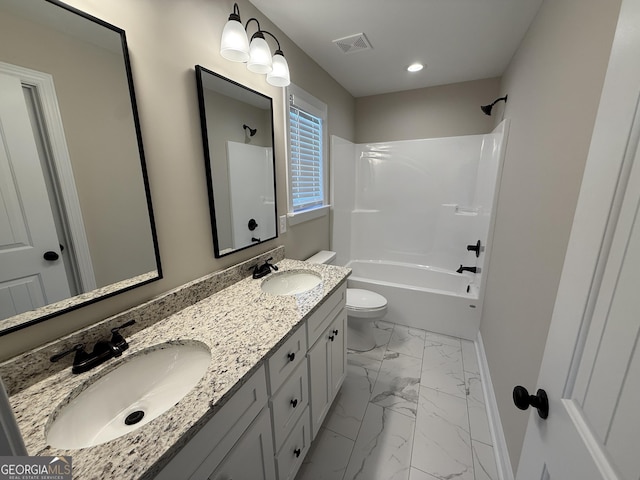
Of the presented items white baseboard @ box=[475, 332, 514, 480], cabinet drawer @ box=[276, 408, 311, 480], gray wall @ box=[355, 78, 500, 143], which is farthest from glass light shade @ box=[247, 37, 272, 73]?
white baseboard @ box=[475, 332, 514, 480]

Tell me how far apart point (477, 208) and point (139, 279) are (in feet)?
9.76

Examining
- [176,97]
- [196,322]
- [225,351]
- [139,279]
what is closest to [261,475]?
[225,351]

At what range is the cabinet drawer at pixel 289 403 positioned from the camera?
1.03 metres

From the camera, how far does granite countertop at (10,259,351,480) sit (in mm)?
558

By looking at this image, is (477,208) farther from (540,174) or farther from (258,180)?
(258,180)

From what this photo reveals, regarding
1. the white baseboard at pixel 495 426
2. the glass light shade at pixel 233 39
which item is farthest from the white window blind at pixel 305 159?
the white baseboard at pixel 495 426

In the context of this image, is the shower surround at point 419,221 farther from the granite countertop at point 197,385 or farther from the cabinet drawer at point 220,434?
the cabinet drawer at point 220,434

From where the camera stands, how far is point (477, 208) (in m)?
2.75

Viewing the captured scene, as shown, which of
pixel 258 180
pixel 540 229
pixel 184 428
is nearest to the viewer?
pixel 184 428

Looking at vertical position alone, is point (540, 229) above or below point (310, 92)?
below

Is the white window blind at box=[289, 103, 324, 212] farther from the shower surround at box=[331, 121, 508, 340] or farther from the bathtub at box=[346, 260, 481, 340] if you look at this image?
the bathtub at box=[346, 260, 481, 340]

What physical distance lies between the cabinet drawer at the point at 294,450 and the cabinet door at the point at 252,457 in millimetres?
72

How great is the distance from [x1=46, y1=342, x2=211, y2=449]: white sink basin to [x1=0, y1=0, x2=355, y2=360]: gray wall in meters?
0.23

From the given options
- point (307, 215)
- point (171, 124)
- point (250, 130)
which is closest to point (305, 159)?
point (307, 215)
